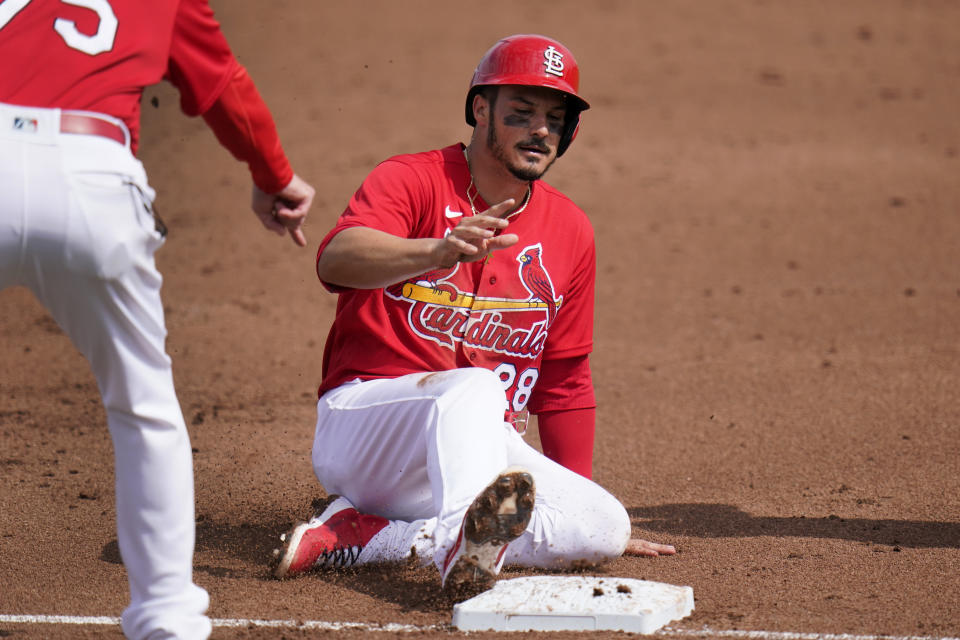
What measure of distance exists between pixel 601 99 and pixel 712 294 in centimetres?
559

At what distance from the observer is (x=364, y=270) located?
374 cm

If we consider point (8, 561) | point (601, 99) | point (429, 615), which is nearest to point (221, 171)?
point (601, 99)

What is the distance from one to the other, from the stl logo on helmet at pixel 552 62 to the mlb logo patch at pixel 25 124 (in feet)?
6.85

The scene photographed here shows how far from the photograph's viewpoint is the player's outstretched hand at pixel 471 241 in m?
3.47

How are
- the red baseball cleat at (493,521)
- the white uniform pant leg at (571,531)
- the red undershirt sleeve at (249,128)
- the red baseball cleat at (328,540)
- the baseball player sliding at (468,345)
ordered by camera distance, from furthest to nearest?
the white uniform pant leg at (571,531) → the red baseball cleat at (328,540) → the baseball player sliding at (468,345) → the red baseball cleat at (493,521) → the red undershirt sleeve at (249,128)

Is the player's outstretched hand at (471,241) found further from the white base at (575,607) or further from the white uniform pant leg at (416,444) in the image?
the white base at (575,607)

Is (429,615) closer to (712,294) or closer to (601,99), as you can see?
(712,294)

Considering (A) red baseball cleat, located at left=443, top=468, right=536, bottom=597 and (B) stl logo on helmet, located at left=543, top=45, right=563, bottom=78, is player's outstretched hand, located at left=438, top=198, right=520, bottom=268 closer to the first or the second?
(A) red baseball cleat, located at left=443, top=468, right=536, bottom=597

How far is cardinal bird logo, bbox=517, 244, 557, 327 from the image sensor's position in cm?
426

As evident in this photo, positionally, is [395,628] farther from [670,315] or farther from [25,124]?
[670,315]

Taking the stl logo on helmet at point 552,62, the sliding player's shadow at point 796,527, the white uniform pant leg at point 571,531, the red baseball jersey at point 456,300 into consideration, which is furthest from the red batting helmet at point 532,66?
the sliding player's shadow at point 796,527

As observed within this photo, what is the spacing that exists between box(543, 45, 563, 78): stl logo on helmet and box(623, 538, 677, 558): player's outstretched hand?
171 cm

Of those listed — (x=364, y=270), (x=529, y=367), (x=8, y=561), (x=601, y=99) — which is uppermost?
(x=601, y=99)

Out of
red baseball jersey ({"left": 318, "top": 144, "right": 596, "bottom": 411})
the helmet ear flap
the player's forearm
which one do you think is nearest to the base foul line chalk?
red baseball jersey ({"left": 318, "top": 144, "right": 596, "bottom": 411})
